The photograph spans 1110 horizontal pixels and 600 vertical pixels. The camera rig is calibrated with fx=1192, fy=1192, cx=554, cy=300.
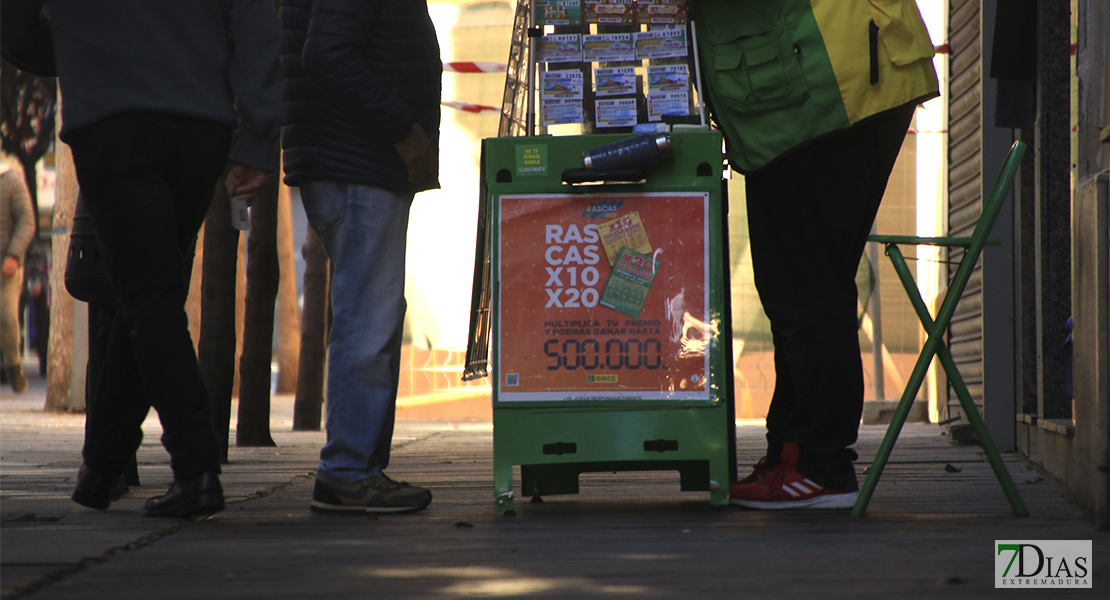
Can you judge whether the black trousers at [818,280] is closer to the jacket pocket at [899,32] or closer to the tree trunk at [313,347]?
the jacket pocket at [899,32]

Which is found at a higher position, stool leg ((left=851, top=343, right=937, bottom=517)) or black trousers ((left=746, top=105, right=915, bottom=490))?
black trousers ((left=746, top=105, right=915, bottom=490))

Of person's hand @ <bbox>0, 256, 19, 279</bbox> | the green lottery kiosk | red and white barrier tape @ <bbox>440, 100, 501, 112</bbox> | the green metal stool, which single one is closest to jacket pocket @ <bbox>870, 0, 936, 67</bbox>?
the green metal stool

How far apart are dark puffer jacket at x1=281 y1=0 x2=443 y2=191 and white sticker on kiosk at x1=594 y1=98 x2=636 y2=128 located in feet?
1.56

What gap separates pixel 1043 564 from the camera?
7.46 feet

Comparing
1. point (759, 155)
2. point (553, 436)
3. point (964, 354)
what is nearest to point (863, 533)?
point (553, 436)

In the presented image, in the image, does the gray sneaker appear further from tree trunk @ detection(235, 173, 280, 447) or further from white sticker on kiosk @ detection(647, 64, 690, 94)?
tree trunk @ detection(235, 173, 280, 447)

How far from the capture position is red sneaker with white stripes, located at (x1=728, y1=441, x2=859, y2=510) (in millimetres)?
3191

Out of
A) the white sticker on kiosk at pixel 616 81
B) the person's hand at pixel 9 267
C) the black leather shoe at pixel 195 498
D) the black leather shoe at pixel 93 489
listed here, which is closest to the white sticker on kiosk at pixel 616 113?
the white sticker on kiosk at pixel 616 81

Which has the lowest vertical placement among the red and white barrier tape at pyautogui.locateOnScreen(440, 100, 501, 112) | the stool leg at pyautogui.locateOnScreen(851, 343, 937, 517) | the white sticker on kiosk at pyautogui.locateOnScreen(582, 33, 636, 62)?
the stool leg at pyautogui.locateOnScreen(851, 343, 937, 517)

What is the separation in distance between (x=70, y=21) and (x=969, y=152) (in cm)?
477

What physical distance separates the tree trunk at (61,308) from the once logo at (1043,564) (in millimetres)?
7914

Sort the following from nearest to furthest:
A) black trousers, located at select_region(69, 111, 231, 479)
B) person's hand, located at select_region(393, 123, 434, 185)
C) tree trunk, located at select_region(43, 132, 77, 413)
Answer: black trousers, located at select_region(69, 111, 231, 479)
person's hand, located at select_region(393, 123, 434, 185)
tree trunk, located at select_region(43, 132, 77, 413)

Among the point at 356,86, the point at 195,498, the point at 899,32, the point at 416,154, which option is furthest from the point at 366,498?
the point at 899,32

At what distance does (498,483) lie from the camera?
3.16 meters
